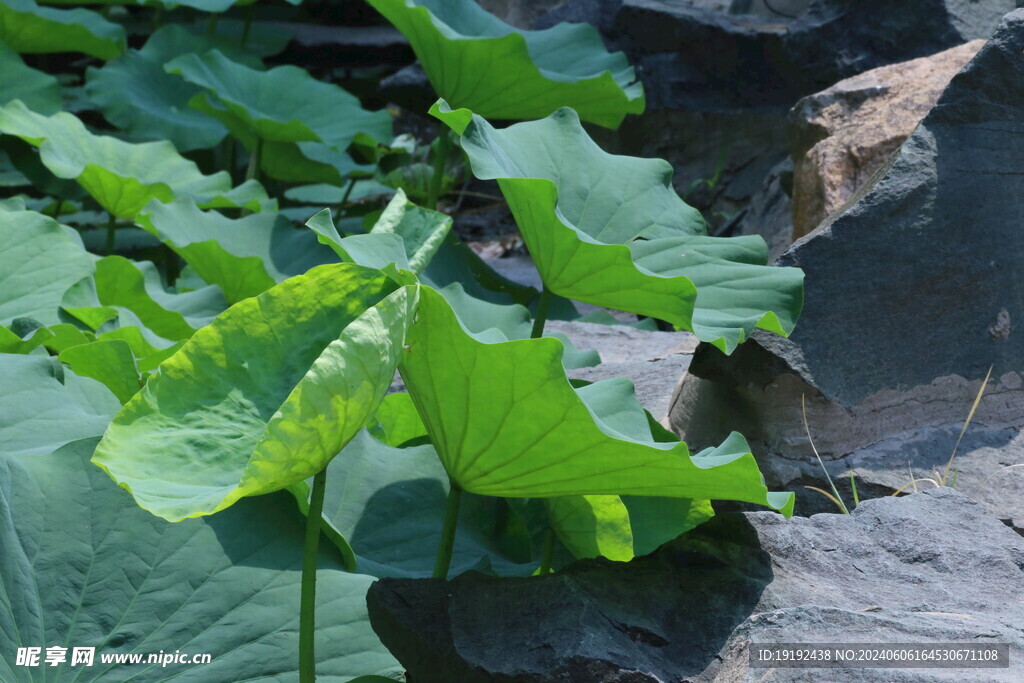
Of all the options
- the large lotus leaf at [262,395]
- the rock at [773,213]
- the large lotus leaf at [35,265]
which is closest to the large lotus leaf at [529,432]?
the large lotus leaf at [262,395]

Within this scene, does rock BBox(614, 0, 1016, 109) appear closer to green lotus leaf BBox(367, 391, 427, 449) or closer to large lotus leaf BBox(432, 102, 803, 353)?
large lotus leaf BBox(432, 102, 803, 353)

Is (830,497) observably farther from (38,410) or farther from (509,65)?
(509,65)

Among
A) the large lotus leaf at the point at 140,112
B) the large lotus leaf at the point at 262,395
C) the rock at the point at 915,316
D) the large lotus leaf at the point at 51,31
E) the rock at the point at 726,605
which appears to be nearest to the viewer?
the large lotus leaf at the point at 262,395

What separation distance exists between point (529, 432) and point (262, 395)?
0.28 m

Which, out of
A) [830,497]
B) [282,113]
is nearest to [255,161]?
[282,113]

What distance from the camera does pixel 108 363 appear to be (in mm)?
1585

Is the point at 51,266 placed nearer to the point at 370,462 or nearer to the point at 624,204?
the point at 370,462

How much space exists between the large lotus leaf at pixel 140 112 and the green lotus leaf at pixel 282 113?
245mm

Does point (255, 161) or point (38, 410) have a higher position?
point (38, 410)

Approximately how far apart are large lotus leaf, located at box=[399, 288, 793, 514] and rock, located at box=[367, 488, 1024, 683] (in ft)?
0.33

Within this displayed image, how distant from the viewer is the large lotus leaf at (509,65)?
8.88 ft

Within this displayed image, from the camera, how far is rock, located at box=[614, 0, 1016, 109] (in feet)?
11.8

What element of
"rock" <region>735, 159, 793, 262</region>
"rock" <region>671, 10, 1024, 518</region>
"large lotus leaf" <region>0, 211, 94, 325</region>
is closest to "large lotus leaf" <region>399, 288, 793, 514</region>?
"rock" <region>671, 10, 1024, 518</region>

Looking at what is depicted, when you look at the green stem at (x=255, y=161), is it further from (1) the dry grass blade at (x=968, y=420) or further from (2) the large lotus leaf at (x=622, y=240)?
(1) the dry grass blade at (x=968, y=420)
